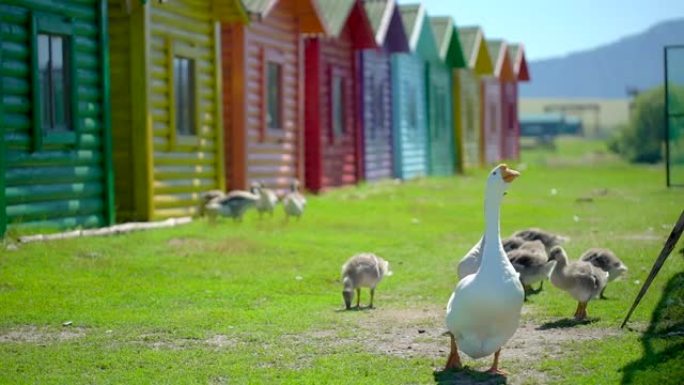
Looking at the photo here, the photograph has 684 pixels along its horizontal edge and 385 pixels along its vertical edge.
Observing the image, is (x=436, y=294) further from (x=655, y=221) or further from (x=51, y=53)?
(x=655, y=221)

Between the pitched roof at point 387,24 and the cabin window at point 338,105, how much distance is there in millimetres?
1633

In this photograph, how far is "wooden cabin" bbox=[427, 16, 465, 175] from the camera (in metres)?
40.4

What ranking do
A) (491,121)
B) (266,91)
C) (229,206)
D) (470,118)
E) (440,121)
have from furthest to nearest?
(491,121), (470,118), (440,121), (266,91), (229,206)

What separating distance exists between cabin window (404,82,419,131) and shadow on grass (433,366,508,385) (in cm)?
2904

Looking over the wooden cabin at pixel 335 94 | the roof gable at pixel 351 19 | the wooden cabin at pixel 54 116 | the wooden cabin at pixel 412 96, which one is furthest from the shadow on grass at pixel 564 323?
the wooden cabin at pixel 412 96

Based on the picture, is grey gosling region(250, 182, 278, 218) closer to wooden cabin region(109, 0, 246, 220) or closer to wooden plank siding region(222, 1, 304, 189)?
wooden cabin region(109, 0, 246, 220)

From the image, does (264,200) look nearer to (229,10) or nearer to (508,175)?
(229,10)

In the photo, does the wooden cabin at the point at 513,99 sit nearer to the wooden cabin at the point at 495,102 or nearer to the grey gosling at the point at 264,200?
the wooden cabin at the point at 495,102

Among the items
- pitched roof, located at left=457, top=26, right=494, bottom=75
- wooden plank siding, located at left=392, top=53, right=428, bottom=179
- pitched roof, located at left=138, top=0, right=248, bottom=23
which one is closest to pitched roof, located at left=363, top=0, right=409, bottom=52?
wooden plank siding, located at left=392, top=53, right=428, bottom=179

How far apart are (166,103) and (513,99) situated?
38736 mm

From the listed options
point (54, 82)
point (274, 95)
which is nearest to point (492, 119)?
point (274, 95)

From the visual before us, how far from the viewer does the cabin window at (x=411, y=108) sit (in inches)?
1457

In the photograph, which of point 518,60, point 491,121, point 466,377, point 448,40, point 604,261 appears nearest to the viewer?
point 466,377

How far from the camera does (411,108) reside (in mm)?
37781
